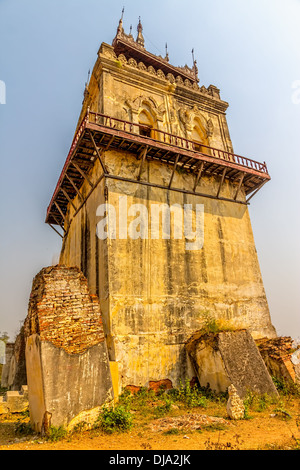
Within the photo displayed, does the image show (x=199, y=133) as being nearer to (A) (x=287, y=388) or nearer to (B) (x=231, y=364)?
(B) (x=231, y=364)

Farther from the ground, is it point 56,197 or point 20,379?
point 56,197

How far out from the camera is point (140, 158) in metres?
11.6

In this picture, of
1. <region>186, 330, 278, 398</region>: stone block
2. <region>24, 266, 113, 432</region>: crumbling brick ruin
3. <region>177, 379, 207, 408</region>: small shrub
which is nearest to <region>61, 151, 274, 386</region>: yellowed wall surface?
<region>177, 379, 207, 408</region>: small shrub

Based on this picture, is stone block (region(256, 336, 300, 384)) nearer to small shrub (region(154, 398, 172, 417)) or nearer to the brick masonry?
small shrub (region(154, 398, 172, 417))

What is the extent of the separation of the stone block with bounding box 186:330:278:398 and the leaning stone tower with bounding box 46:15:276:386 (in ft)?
3.10

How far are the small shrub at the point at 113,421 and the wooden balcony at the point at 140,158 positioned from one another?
24.4ft

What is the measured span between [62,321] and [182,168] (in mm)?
8611

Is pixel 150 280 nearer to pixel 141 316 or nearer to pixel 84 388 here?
pixel 141 316

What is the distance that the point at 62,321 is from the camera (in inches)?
247

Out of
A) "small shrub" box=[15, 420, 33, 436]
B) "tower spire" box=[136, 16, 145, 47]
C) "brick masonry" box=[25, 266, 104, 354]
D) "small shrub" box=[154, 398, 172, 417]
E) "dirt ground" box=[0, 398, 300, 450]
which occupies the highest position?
"tower spire" box=[136, 16, 145, 47]

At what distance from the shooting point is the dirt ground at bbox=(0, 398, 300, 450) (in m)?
4.73
